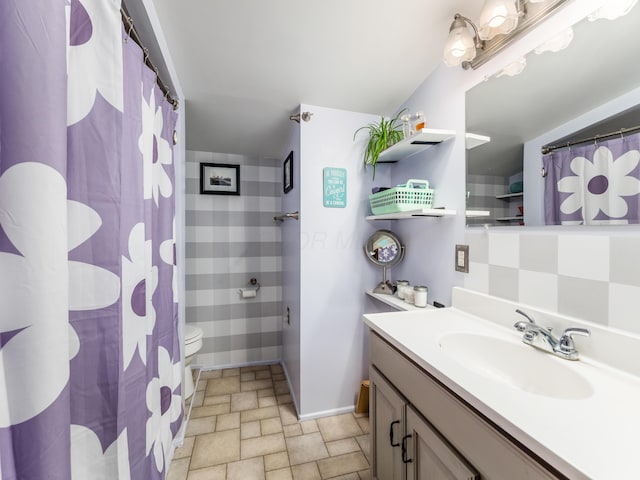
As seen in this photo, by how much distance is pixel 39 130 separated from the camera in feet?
1.55

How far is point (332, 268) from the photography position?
1811mm

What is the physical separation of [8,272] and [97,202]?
0.26 m

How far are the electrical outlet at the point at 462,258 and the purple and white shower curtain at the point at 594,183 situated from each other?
1.23ft

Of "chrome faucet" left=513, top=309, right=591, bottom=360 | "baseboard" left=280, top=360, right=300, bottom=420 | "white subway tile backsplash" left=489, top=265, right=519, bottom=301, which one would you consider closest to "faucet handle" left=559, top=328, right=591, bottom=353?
"chrome faucet" left=513, top=309, right=591, bottom=360

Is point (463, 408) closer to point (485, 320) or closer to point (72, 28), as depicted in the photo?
point (485, 320)

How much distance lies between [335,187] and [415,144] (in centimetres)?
57

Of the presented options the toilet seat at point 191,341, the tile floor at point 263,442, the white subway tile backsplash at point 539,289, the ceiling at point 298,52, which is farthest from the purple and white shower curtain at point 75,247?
the white subway tile backsplash at point 539,289

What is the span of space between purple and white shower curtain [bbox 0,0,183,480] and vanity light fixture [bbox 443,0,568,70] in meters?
1.19

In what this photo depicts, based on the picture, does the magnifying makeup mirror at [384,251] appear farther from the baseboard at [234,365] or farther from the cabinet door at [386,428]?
the baseboard at [234,365]

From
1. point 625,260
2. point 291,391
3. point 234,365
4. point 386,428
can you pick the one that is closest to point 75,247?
point 386,428

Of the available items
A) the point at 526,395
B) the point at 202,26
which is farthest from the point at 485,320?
the point at 202,26

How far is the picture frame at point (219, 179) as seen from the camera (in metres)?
2.52

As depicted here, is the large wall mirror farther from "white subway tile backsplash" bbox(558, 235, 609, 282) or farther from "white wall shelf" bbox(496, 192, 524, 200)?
"white subway tile backsplash" bbox(558, 235, 609, 282)

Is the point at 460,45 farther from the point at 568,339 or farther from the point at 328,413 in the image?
the point at 328,413
